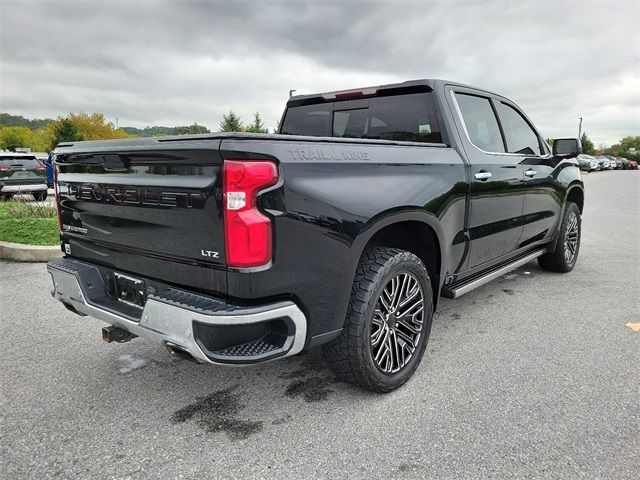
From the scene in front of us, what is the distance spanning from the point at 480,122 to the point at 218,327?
2.81 metres

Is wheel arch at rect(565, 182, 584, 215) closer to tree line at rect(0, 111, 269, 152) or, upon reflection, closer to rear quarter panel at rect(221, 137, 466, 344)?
rear quarter panel at rect(221, 137, 466, 344)

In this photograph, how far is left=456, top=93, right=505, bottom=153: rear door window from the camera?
3559mm

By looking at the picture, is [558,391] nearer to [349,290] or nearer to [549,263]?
[349,290]

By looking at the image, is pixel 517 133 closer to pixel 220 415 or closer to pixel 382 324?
pixel 382 324

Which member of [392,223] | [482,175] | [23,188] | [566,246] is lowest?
[566,246]

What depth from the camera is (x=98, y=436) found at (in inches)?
92.7

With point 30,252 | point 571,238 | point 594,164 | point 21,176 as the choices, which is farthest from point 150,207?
→ point 594,164

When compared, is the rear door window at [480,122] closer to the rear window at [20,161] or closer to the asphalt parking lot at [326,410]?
the asphalt parking lot at [326,410]

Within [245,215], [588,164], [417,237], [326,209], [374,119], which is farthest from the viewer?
[588,164]

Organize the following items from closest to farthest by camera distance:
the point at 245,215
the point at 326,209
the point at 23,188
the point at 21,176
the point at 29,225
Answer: the point at 245,215, the point at 326,209, the point at 29,225, the point at 23,188, the point at 21,176

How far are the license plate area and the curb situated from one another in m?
3.99

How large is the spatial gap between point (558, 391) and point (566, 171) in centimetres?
311

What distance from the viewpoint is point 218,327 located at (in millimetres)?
1979

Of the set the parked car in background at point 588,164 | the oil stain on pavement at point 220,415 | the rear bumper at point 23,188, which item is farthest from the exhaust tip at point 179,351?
the parked car in background at point 588,164
